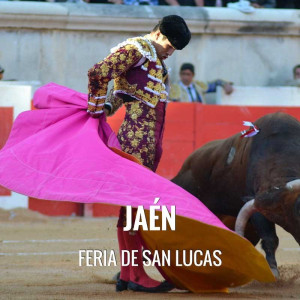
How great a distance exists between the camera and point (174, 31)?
4.33m

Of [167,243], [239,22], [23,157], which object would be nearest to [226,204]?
[167,243]

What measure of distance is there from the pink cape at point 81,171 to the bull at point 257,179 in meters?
0.53

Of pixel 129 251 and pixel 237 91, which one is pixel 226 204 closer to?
pixel 129 251

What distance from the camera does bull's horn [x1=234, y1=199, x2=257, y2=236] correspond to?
15.9ft

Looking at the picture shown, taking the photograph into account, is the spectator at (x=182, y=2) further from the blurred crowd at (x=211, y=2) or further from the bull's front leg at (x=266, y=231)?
the bull's front leg at (x=266, y=231)

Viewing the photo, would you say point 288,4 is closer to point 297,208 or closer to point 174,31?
point 297,208

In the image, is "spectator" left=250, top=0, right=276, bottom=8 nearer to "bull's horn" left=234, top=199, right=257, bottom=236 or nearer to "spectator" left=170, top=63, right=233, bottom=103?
"spectator" left=170, top=63, right=233, bottom=103

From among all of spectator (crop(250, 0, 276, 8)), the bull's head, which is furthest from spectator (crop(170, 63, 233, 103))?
the bull's head

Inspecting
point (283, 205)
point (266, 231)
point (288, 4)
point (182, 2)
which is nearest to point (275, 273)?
point (266, 231)

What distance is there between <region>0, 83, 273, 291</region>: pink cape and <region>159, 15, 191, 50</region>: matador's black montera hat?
0.51m

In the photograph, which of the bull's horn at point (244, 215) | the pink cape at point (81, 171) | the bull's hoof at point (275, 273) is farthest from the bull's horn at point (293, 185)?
the pink cape at point (81, 171)

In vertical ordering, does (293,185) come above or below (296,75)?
above

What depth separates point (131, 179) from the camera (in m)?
4.11

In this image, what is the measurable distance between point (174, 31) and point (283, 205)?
104 centimetres
